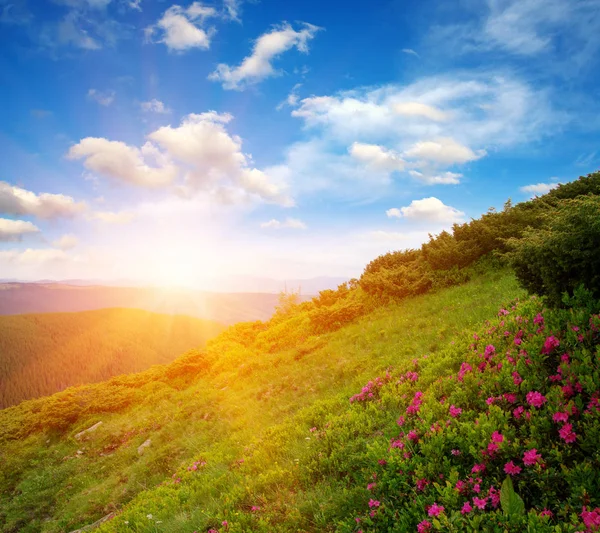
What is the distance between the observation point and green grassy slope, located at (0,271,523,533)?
19.5ft

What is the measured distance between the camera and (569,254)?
501cm

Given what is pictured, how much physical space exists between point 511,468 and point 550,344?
2.03m

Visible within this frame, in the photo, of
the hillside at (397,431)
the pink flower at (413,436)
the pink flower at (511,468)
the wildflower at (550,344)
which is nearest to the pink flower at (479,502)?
the hillside at (397,431)

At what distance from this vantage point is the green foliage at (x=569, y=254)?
4.80 m

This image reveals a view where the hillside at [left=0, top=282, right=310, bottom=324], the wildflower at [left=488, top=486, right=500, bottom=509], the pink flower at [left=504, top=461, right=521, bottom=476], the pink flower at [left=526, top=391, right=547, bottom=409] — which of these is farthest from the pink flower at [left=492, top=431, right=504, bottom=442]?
the hillside at [left=0, top=282, right=310, bottom=324]

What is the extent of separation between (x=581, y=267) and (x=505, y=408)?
2456 millimetres

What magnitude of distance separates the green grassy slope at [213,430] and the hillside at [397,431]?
56mm

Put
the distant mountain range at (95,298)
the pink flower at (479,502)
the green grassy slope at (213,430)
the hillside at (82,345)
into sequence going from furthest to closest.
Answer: the distant mountain range at (95,298) → the hillside at (82,345) → the green grassy slope at (213,430) → the pink flower at (479,502)

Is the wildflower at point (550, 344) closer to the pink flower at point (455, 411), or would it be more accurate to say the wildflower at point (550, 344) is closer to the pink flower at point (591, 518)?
the pink flower at point (455, 411)

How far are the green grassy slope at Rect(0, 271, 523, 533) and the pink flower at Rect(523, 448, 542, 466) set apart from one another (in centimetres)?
225

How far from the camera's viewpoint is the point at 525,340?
18.4 feet

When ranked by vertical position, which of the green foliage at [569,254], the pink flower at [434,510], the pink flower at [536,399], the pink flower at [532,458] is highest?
the green foliage at [569,254]

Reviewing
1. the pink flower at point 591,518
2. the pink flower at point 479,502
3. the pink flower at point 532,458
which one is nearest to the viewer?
the pink flower at point 591,518

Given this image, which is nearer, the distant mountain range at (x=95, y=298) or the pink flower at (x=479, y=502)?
the pink flower at (x=479, y=502)
